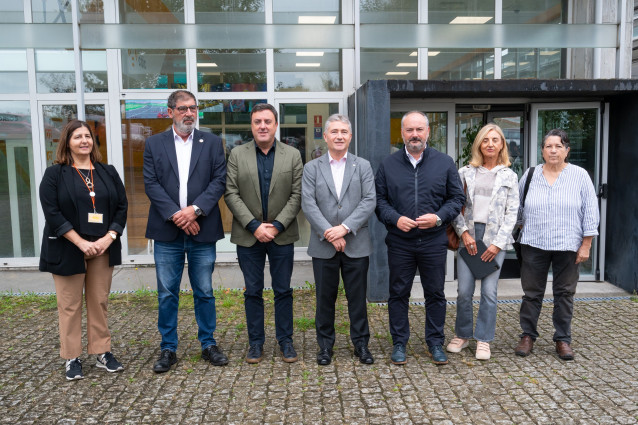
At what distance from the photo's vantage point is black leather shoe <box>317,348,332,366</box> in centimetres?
446

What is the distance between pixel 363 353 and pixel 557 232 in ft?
6.29

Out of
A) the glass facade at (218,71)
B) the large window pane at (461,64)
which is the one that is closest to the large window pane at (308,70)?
the glass facade at (218,71)

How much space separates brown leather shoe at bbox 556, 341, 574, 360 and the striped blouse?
32.4 inches

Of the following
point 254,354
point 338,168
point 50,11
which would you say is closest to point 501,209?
point 338,168

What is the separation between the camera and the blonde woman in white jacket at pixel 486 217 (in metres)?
4.54

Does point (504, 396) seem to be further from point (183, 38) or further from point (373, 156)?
point (183, 38)

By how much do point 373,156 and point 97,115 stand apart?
4.33 metres

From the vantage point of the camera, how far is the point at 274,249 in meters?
4.52

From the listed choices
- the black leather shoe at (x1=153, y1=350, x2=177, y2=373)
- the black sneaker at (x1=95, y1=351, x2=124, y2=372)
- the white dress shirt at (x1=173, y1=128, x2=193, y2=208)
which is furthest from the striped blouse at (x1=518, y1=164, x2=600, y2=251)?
the black sneaker at (x1=95, y1=351, x2=124, y2=372)

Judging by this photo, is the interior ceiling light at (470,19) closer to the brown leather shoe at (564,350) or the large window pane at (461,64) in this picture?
the large window pane at (461,64)

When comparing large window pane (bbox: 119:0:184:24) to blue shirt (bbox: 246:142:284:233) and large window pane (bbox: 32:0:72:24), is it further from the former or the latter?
blue shirt (bbox: 246:142:284:233)

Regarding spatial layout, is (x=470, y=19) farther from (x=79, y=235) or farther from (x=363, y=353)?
(x=79, y=235)

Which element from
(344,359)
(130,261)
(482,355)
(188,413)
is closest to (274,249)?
(344,359)

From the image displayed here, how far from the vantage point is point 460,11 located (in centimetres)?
786
